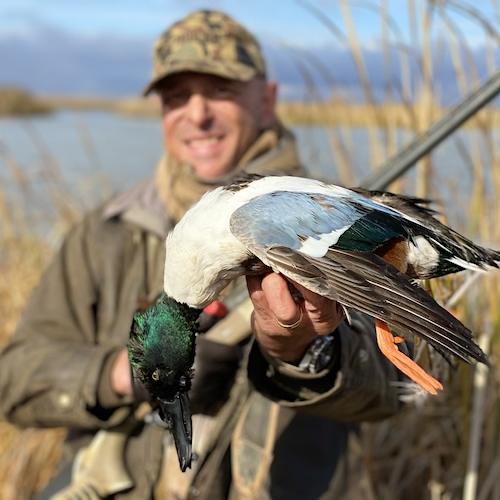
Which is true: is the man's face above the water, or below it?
above

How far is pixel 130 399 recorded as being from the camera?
7.84 feet

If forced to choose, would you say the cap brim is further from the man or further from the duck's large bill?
the duck's large bill

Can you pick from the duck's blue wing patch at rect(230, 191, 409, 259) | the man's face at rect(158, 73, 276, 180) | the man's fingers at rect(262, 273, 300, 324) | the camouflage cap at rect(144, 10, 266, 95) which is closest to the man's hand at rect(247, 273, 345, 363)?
the man's fingers at rect(262, 273, 300, 324)

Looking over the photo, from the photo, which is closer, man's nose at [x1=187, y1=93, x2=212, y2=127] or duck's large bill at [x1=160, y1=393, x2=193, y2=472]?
duck's large bill at [x1=160, y1=393, x2=193, y2=472]

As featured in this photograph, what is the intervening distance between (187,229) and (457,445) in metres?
1.82

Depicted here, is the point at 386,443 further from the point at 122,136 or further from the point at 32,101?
the point at 32,101

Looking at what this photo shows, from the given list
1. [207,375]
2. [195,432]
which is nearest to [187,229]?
[207,375]

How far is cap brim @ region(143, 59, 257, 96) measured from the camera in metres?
2.69

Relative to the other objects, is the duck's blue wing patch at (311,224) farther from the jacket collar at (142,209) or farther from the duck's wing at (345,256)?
the jacket collar at (142,209)

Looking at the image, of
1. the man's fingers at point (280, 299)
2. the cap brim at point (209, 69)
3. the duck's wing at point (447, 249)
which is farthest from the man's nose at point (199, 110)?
the man's fingers at point (280, 299)

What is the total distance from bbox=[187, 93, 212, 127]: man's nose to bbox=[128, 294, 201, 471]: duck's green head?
49.6 inches

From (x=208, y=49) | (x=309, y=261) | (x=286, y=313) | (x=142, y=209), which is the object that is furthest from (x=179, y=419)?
(x=208, y=49)

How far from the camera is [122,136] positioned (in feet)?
32.3

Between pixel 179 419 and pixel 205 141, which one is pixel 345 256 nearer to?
pixel 179 419
